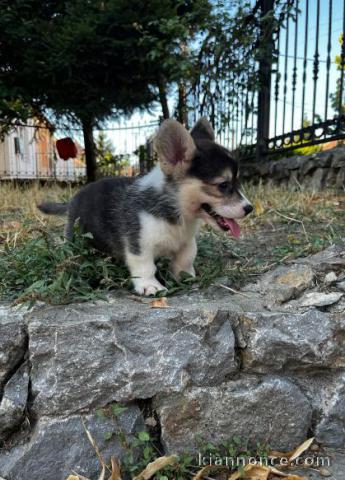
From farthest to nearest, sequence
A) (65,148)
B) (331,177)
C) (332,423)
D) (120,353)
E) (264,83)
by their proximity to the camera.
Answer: (65,148) < (264,83) < (331,177) < (332,423) < (120,353)

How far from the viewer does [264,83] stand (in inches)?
242

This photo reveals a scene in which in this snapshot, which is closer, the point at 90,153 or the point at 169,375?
the point at 169,375

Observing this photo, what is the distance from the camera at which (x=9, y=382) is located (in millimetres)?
1715

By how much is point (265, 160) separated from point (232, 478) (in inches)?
216

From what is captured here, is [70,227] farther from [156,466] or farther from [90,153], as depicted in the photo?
[90,153]

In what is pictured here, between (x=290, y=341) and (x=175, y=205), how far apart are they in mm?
851

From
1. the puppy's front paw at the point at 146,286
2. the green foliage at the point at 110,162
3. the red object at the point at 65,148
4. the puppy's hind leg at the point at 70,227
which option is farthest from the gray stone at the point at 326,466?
the green foliage at the point at 110,162

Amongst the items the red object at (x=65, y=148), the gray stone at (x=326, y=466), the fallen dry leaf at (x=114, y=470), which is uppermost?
the red object at (x=65, y=148)

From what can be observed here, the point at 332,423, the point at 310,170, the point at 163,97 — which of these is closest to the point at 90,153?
→ the point at 163,97

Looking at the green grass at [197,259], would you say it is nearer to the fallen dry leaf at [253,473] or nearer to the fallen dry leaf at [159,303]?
the fallen dry leaf at [159,303]

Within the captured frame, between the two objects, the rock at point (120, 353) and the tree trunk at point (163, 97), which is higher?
the tree trunk at point (163, 97)

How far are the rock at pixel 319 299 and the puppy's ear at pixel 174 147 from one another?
86 cm

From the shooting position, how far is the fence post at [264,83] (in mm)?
5766

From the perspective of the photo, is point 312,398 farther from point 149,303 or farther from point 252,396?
point 149,303
